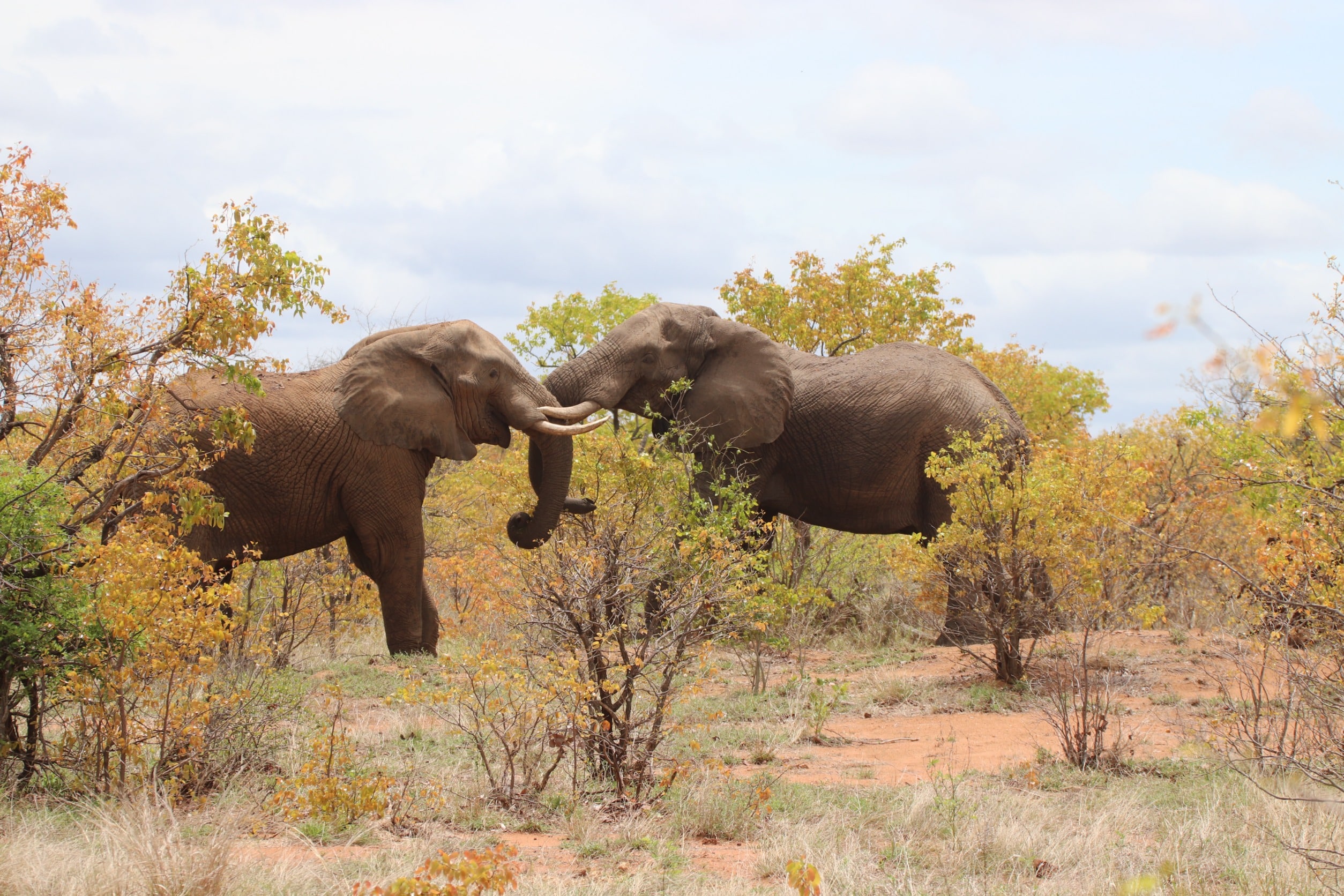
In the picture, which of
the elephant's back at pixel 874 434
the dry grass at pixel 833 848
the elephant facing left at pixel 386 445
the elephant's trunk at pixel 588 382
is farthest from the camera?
the elephant's back at pixel 874 434

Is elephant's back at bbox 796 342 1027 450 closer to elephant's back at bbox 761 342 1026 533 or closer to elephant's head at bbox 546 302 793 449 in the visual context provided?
elephant's back at bbox 761 342 1026 533

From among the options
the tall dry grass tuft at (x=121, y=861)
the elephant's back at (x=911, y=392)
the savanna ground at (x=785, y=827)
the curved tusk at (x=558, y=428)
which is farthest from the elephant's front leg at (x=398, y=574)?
the tall dry grass tuft at (x=121, y=861)

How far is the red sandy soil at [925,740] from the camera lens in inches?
251

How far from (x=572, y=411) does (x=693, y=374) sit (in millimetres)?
1894

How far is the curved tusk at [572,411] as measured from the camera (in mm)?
12414

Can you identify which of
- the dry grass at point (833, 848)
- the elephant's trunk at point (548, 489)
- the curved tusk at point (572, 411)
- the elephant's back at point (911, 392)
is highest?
the elephant's back at point (911, 392)

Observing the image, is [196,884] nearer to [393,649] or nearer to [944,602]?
[393,649]

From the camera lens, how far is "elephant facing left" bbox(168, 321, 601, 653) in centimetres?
1200

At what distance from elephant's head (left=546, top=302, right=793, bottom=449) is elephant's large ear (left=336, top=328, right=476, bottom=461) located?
1319 mm

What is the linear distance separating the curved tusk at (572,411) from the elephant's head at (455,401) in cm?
13

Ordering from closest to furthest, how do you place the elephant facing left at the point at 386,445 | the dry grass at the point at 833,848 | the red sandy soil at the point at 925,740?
the dry grass at the point at 833,848
the red sandy soil at the point at 925,740
the elephant facing left at the point at 386,445

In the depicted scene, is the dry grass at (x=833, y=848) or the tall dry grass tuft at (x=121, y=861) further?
the dry grass at (x=833, y=848)

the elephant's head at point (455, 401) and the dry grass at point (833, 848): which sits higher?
the elephant's head at point (455, 401)

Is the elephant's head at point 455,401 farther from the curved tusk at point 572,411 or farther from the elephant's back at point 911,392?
the elephant's back at point 911,392
